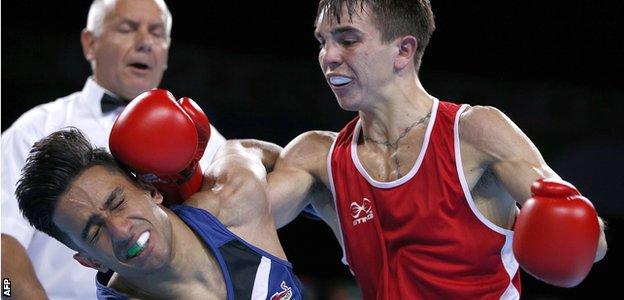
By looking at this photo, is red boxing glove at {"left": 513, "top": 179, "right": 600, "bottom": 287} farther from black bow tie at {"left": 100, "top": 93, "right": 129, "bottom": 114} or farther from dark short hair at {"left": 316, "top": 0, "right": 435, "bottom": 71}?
black bow tie at {"left": 100, "top": 93, "right": 129, "bottom": 114}

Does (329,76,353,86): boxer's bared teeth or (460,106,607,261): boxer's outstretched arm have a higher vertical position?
(329,76,353,86): boxer's bared teeth

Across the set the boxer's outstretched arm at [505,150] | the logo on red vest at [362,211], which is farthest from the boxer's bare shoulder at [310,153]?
the boxer's outstretched arm at [505,150]

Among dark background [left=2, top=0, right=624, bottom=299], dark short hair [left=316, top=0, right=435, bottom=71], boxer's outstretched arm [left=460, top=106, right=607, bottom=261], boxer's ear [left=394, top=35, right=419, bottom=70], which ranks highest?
dark short hair [left=316, top=0, right=435, bottom=71]

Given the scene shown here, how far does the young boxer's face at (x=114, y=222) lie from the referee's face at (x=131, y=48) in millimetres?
1247

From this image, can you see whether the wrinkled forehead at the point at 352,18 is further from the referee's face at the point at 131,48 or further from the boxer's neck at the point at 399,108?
the referee's face at the point at 131,48

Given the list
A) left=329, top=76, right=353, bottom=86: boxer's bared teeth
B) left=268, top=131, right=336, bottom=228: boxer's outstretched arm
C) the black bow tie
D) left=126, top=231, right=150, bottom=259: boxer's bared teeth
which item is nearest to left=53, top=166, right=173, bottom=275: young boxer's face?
left=126, top=231, right=150, bottom=259: boxer's bared teeth

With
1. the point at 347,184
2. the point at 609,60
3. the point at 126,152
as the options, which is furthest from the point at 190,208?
the point at 609,60

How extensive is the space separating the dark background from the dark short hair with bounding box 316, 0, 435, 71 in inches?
125

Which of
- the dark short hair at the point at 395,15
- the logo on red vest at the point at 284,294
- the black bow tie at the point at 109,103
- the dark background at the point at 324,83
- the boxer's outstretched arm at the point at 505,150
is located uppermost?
the dark short hair at the point at 395,15

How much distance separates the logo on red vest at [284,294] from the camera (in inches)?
86.0

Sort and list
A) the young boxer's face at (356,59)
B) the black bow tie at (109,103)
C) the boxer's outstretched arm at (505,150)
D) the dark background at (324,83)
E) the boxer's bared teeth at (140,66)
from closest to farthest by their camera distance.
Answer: the boxer's outstretched arm at (505,150) < the young boxer's face at (356,59) < the black bow tie at (109,103) < the boxer's bared teeth at (140,66) < the dark background at (324,83)

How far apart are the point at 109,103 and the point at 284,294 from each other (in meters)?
1.27

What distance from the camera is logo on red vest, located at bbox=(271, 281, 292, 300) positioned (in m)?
2.18

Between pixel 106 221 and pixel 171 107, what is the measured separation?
31 centimetres
